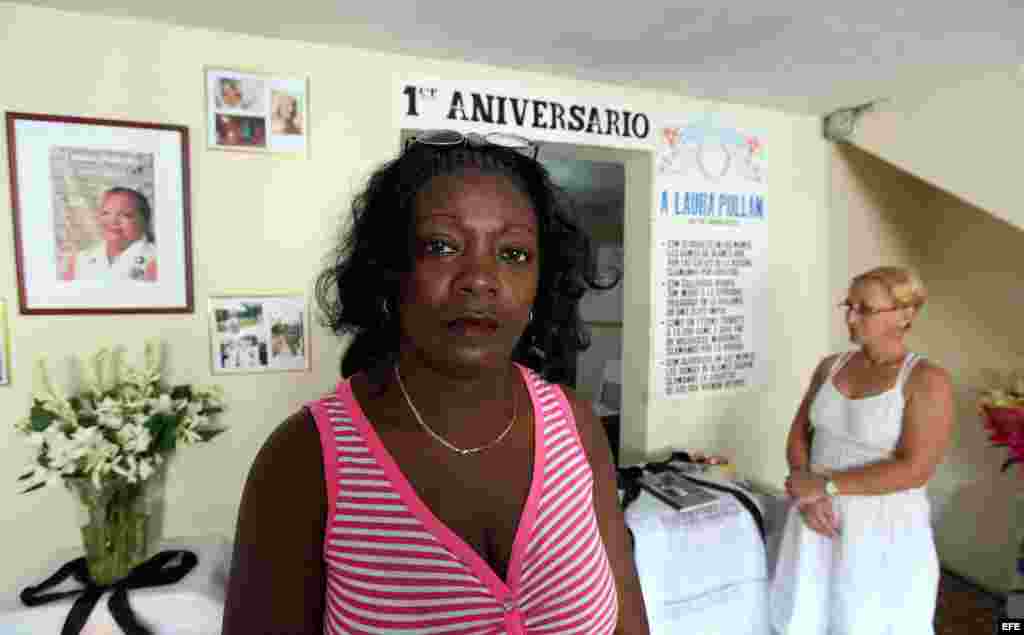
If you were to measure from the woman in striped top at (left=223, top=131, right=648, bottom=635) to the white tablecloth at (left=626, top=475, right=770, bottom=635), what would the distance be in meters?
0.79

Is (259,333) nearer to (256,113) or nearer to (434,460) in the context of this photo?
(256,113)

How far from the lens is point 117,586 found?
1161 millimetres

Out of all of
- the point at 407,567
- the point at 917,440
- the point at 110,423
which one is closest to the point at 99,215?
the point at 110,423

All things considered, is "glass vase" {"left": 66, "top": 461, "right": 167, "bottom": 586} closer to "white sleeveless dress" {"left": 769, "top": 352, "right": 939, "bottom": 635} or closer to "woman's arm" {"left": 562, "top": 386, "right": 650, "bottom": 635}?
"woman's arm" {"left": 562, "top": 386, "right": 650, "bottom": 635}

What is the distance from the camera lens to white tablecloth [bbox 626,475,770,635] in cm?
150

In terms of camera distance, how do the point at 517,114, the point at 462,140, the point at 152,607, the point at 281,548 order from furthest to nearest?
the point at 517,114
the point at 152,607
the point at 462,140
the point at 281,548

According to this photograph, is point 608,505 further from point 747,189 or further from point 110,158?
point 747,189

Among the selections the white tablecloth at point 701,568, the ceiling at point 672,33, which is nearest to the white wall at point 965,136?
the ceiling at point 672,33

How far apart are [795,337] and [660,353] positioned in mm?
700

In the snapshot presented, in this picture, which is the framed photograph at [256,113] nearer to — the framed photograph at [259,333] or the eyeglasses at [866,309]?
the framed photograph at [259,333]

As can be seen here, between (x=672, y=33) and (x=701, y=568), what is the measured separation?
1.51 meters

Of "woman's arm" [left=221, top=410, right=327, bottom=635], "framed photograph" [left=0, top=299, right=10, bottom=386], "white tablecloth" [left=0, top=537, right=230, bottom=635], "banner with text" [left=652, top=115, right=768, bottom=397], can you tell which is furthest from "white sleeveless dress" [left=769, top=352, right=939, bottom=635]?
"framed photograph" [left=0, top=299, right=10, bottom=386]

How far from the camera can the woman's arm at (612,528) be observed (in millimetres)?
784

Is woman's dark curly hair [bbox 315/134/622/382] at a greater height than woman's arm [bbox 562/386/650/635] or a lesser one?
greater
